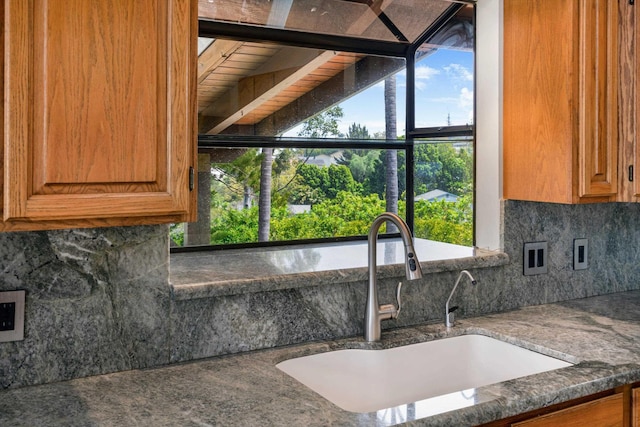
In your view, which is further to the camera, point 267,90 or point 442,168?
point 442,168

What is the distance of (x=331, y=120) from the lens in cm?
262

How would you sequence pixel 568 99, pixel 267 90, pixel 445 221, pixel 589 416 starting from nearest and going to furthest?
pixel 589 416, pixel 568 99, pixel 267 90, pixel 445 221

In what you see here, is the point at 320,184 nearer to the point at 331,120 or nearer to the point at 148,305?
the point at 331,120

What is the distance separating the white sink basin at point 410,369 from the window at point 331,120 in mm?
623

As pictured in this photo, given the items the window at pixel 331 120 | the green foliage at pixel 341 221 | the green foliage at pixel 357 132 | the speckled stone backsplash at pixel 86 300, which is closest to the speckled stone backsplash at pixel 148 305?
the speckled stone backsplash at pixel 86 300

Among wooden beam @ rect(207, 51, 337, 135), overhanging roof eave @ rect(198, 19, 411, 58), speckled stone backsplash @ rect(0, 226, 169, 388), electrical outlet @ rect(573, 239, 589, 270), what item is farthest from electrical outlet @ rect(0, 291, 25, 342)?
electrical outlet @ rect(573, 239, 589, 270)

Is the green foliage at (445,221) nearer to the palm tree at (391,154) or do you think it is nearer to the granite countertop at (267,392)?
the palm tree at (391,154)

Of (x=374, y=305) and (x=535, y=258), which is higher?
(x=535, y=258)

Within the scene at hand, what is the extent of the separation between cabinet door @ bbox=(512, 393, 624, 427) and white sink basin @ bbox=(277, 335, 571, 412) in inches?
5.7

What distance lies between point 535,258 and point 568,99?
2.06 feet

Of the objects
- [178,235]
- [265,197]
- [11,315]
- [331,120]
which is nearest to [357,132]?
[331,120]

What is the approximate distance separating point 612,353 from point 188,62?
4.51ft

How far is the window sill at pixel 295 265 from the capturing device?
1.63m

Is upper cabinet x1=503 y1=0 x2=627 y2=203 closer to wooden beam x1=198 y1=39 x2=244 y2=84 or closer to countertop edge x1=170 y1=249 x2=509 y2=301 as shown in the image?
countertop edge x1=170 y1=249 x2=509 y2=301
